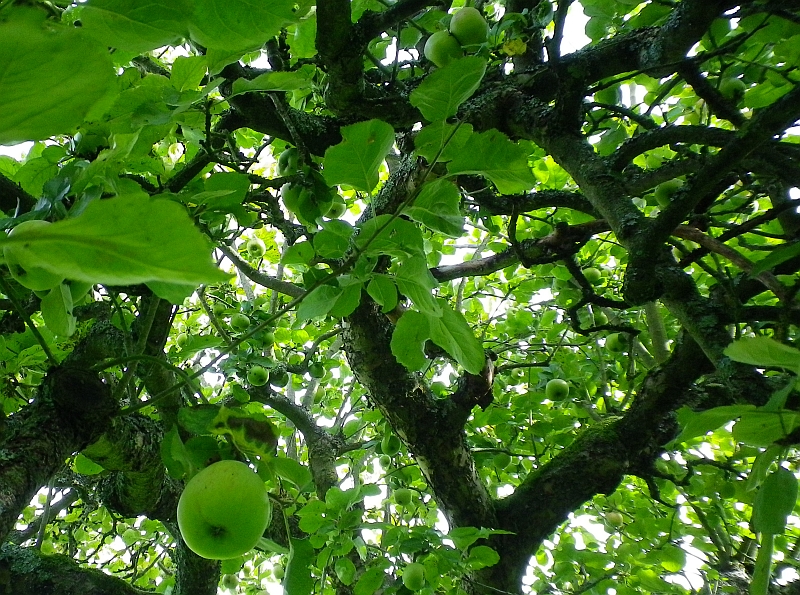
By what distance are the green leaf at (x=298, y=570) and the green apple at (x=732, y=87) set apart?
76.1 inches

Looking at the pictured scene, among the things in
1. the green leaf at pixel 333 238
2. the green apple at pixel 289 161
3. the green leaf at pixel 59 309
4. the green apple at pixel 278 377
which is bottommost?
the green leaf at pixel 59 309

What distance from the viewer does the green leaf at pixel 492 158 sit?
858 mm

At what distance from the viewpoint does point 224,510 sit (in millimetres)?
965

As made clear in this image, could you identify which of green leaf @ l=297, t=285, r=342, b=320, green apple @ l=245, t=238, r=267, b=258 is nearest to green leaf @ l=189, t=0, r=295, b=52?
green leaf @ l=297, t=285, r=342, b=320

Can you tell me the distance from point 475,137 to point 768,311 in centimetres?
87

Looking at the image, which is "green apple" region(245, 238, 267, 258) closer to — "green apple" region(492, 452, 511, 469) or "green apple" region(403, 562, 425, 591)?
"green apple" region(492, 452, 511, 469)

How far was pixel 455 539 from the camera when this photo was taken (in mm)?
1722

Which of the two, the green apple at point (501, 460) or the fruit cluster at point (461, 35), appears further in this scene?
the green apple at point (501, 460)

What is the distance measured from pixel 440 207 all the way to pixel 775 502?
69cm

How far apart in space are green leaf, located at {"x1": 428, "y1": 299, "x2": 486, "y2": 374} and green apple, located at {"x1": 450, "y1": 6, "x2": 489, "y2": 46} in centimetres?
130

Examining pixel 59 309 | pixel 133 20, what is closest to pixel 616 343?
pixel 59 309

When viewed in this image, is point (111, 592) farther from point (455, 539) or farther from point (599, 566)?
point (599, 566)

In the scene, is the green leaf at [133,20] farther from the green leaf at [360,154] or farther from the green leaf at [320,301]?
the green leaf at [320,301]

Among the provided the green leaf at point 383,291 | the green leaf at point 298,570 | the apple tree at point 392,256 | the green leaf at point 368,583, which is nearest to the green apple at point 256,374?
the apple tree at point 392,256
